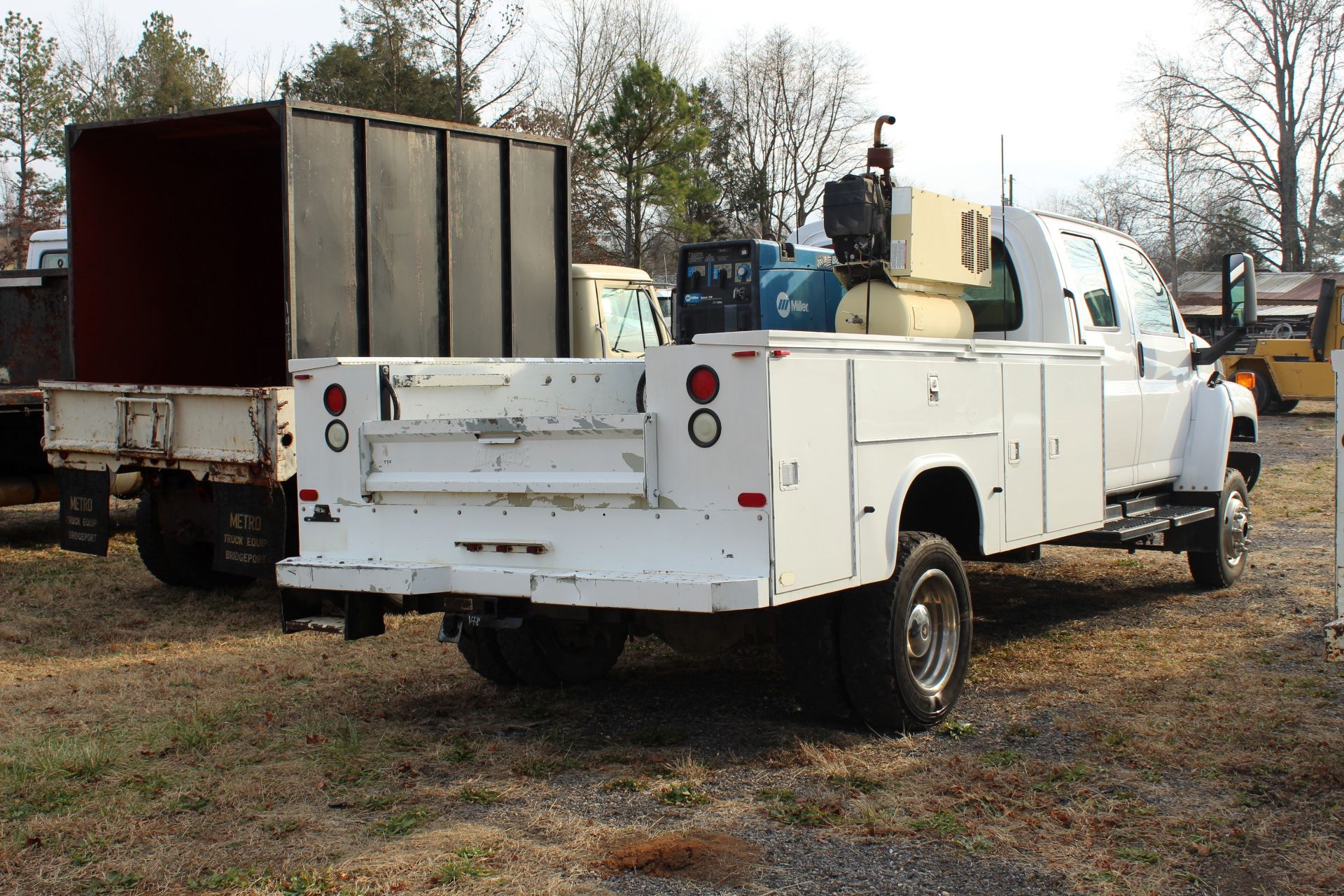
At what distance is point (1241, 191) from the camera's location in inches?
2073

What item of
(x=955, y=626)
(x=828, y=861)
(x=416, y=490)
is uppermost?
(x=416, y=490)

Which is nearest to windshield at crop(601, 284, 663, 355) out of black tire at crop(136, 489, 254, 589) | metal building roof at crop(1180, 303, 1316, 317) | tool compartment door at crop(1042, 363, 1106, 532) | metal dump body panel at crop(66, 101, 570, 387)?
metal dump body panel at crop(66, 101, 570, 387)

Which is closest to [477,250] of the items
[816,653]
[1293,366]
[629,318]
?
[629,318]

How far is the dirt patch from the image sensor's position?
142 inches

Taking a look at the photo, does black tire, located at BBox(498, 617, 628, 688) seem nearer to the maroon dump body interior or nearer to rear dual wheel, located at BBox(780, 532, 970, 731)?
rear dual wheel, located at BBox(780, 532, 970, 731)

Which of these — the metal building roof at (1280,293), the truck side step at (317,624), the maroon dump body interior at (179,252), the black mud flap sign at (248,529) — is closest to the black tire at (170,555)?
the maroon dump body interior at (179,252)

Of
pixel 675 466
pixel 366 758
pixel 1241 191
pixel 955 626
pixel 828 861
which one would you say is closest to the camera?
pixel 828 861

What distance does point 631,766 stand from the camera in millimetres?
4629

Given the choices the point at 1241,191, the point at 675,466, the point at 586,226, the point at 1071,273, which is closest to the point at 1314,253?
the point at 1241,191

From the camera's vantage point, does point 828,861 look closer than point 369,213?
Yes

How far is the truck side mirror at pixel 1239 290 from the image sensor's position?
25.4 ft

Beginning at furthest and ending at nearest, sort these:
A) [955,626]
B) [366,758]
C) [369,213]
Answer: [369,213], [955,626], [366,758]

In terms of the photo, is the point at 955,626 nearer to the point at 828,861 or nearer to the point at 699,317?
the point at 828,861

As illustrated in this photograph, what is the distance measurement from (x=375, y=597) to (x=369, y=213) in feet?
12.2
